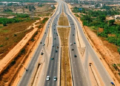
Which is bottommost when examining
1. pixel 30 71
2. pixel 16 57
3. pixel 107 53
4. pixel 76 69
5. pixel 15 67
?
pixel 30 71

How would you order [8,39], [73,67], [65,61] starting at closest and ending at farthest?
[73,67] → [65,61] → [8,39]

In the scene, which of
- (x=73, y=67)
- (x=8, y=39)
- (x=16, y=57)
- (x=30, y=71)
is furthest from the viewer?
(x=8, y=39)

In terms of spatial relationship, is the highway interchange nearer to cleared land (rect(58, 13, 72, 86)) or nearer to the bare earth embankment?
cleared land (rect(58, 13, 72, 86))

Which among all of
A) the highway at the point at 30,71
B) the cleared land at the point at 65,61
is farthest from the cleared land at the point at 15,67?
the cleared land at the point at 65,61

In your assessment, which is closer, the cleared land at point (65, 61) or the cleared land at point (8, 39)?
the cleared land at point (65, 61)

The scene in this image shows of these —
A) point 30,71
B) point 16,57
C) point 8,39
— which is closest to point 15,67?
point 30,71

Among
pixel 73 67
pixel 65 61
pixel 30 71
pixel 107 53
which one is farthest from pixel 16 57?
pixel 107 53

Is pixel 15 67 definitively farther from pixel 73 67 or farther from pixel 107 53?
pixel 107 53

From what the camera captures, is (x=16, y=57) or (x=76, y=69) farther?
(x=16, y=57)

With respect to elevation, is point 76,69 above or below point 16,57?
below

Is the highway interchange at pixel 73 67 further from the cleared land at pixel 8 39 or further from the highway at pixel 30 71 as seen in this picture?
the cleared land at pixel 8 39

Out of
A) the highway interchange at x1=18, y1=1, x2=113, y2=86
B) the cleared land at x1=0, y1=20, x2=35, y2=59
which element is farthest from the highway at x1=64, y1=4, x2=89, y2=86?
the cleared land at x1=0, y1=20, x2=35, y2=59
